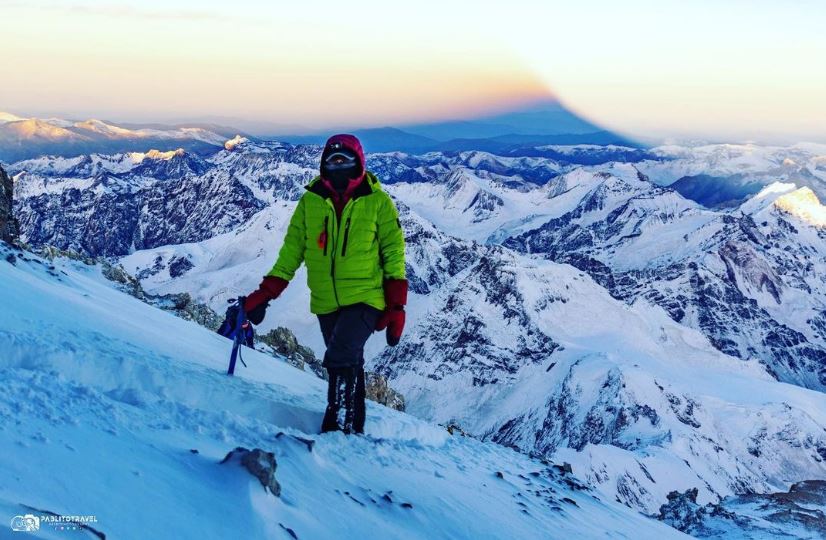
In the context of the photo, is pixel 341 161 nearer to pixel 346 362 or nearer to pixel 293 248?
pixel 293 248

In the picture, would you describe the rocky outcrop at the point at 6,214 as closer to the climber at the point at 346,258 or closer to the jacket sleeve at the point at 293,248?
the jacket sleeve at the point at 293,248

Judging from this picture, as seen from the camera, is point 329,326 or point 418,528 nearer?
point 418,528

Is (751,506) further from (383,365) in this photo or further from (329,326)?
(383,365)

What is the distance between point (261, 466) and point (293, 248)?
3032 mm

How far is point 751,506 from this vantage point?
29.3 metres

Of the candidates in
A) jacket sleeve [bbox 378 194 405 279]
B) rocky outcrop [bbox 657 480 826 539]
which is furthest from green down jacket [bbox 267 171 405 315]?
rocky outcrop [bbox 657 480 826 539]

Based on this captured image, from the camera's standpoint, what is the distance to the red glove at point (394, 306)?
745 centimetres

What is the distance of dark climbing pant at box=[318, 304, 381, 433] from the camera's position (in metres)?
7.44

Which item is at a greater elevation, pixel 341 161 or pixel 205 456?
pixel 341 161

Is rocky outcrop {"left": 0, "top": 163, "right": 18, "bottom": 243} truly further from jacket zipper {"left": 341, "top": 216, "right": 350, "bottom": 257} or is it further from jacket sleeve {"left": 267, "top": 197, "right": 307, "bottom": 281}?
jacket zipper {"left": 341, "top": 216, "right": 350, "bottom": 257}

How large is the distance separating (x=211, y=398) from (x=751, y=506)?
2868 cm

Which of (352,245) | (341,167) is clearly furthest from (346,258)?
(341,167)

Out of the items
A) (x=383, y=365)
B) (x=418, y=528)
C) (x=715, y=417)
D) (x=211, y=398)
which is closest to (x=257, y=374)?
(x=211, y=398)

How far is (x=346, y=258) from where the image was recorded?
726 cm
